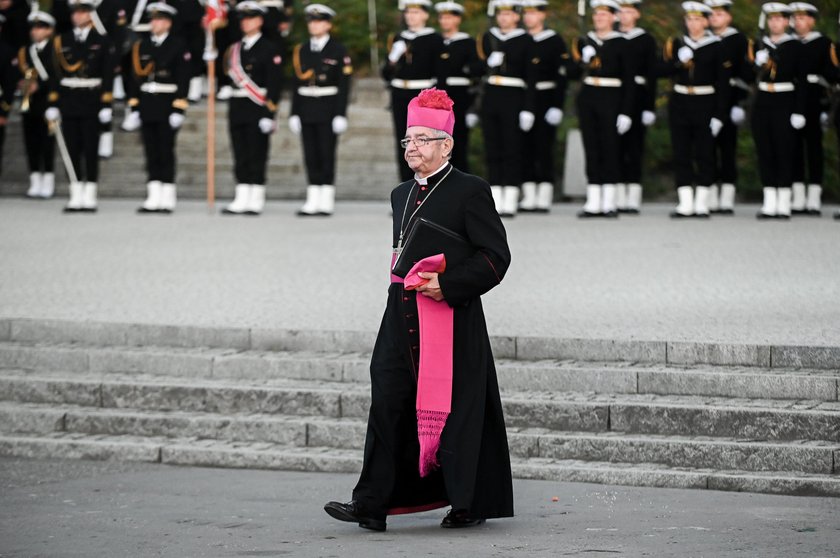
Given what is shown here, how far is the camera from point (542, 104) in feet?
62.0

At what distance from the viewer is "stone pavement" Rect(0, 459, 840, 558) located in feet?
23.7

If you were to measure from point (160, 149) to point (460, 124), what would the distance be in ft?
10.8

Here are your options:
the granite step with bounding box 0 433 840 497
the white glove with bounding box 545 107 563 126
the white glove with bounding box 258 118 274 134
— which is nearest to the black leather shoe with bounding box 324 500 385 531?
the granite step with bounding box 0 433 840 497

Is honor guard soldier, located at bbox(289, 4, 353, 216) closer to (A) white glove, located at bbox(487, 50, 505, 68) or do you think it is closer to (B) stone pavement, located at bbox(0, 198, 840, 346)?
(B) stone pavement, located at bbox(0, 198, 840, 346)

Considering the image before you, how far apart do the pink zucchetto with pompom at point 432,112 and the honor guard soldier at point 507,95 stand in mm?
10534

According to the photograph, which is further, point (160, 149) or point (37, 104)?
point (37, 104)

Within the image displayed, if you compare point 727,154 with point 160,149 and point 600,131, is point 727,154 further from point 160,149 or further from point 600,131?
point 160,149

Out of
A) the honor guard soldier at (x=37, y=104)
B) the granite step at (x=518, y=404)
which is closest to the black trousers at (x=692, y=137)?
the honor guard soldier at (x=37, y=104)

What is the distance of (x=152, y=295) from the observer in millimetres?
12188

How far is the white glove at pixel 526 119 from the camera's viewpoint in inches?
719

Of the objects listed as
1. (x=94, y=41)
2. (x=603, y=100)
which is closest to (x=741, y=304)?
(x=603, y=100)

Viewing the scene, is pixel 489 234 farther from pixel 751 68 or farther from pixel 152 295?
pixel 751 68

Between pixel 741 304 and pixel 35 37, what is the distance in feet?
37.3

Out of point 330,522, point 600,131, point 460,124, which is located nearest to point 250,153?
point 460,124
